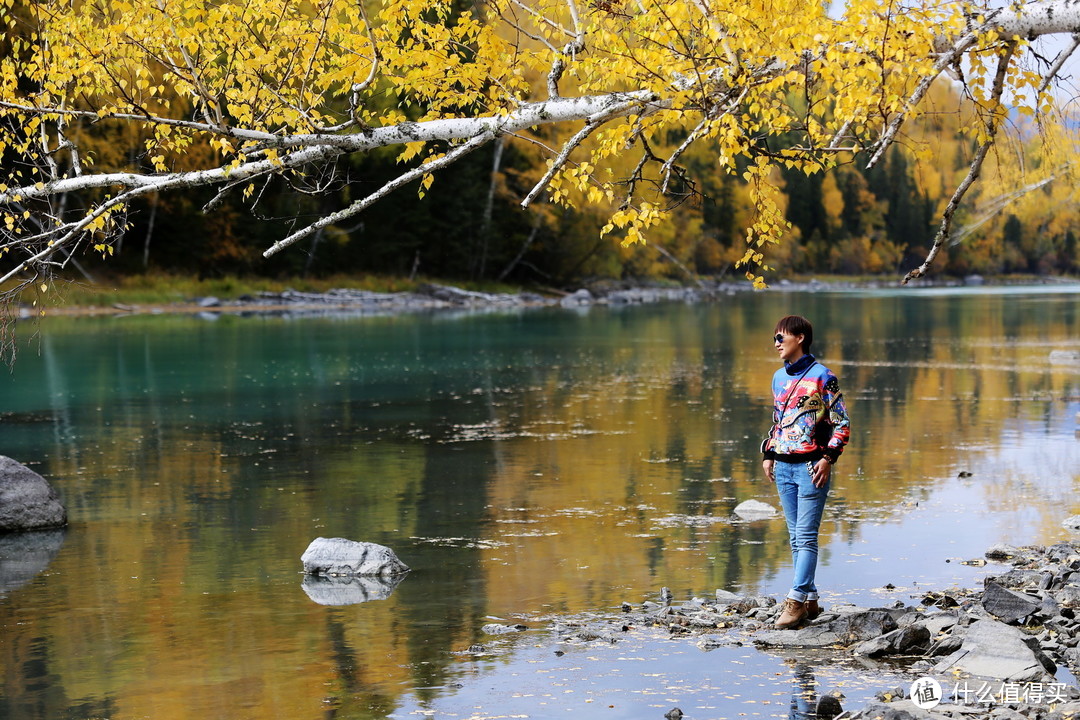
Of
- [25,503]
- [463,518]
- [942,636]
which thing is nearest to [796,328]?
[942,636]

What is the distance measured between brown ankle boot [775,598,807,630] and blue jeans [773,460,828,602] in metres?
0.04

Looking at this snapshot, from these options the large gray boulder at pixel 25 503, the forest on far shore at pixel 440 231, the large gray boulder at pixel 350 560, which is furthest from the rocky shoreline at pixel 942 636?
the forest on far shore at pixel 440 231

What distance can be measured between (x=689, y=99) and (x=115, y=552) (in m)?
7.33

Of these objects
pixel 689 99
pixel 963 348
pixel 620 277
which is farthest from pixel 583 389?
pixel 620 277

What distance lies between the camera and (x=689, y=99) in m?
9.91

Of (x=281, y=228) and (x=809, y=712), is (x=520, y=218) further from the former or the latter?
(x=809, y=712)

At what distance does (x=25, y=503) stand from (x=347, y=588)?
475cm

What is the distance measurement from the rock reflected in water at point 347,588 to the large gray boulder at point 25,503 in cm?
397

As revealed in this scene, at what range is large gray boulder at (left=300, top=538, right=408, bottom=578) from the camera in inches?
467

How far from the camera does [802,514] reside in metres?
9.37

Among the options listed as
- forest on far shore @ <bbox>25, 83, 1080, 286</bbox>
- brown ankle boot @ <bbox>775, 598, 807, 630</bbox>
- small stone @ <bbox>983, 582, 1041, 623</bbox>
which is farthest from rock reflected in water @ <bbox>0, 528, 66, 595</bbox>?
forest on far shore @ <bbox>25, 83, 1080, 286</bbox>

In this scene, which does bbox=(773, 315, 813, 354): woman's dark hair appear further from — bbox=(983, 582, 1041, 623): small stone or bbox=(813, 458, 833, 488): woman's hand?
bbox=(983, 582, 1041, 623): small stone

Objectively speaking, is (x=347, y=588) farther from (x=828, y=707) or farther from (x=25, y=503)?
(x=828, y=707)

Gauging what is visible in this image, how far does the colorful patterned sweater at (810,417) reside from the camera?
9156 millimetres
